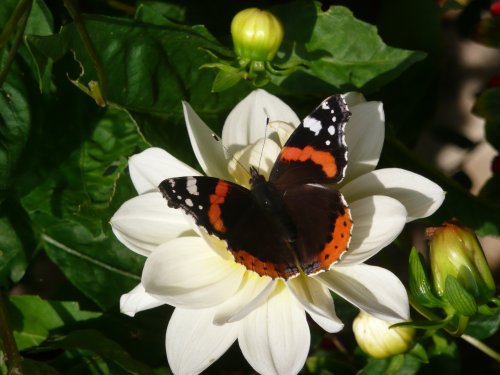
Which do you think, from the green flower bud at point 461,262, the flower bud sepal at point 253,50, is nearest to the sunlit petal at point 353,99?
the flower bud sepal at point 253,50

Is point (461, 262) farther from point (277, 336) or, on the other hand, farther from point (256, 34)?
point (256, 34)

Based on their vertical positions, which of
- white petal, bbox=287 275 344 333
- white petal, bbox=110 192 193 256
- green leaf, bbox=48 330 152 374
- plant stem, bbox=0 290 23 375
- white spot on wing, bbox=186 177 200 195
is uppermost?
white spot on wing, bbox=186 177 200 195

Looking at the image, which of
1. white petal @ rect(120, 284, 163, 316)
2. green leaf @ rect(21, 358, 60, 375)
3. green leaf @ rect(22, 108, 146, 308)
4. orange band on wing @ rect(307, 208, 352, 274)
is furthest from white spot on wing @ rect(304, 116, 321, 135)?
green leaf @ rect(21, 358, 60, 375)

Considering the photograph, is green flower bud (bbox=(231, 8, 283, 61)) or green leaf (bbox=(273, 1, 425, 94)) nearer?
green flower bud (bbox=(231, 8, 283, 61))

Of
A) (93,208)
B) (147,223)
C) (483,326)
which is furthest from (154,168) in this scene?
(483,326)

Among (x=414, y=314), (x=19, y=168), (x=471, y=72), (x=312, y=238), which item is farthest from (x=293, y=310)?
(x=471, y=72)

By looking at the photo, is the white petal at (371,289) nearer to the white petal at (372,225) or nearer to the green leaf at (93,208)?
the white petal at (372,225)

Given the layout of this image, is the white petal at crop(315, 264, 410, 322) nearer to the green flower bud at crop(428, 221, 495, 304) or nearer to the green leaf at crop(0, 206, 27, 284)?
the green flower bud at crop(428, 221, 495, 304)

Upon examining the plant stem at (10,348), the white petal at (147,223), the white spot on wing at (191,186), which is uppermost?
the white spot on wing at (191,186)
